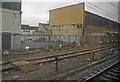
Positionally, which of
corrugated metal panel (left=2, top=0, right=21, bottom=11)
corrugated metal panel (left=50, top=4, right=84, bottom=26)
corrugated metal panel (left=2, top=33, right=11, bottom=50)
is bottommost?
corrugated metal panel (left=2, top=33, right=11, bottom=50)

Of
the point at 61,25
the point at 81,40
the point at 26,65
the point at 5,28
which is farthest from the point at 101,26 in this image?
A: the point at 26,65

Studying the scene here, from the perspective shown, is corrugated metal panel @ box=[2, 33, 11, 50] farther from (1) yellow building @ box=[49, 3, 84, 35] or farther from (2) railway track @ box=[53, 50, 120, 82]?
→ (1) yellow building @ box=[49, 3, 84, 35]

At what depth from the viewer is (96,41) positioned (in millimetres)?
44188

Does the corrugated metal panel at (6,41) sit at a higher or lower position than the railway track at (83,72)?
higher

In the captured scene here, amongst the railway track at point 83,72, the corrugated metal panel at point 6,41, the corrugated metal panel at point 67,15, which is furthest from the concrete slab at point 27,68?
the corrugated metal panel at point 67,15

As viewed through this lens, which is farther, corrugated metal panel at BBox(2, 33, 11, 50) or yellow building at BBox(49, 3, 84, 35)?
yellow building at BBox(49, 3, 84, 35)

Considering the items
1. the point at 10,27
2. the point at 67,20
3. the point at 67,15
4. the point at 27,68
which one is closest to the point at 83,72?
the point at 27,68

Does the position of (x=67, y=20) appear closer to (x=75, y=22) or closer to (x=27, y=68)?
(x=75, y=22)

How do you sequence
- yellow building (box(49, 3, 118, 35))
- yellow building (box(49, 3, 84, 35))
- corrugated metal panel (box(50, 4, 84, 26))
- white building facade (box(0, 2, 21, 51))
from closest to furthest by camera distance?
white building facade (box(0, 2, 21, 51))
yellow building (box(49, 3, 118, 35))
yellow building (box(49, 3, 84, 35))
corrugated metal panel (box(50, 4, 84, 26))

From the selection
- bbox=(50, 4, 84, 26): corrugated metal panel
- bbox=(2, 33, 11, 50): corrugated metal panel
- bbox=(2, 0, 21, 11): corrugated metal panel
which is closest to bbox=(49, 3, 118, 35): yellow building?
bbox=(50, 4, 84, 26): corrugated metal panel

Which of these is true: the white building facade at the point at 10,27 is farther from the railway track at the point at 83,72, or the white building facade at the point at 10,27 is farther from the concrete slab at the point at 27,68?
the railway track at the point at 83,72

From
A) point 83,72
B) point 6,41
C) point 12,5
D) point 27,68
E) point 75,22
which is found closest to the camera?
point 83,72

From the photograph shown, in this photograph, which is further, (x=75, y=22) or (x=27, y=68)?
(x=75, y=22)

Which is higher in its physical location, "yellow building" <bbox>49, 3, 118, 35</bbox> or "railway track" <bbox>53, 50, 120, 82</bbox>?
"yellow building" <bbox>49, 3, 118, 35</bbox>
